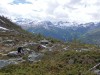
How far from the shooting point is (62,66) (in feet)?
90.6

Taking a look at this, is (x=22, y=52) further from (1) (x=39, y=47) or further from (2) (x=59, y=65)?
(2) (x=59, y=65)

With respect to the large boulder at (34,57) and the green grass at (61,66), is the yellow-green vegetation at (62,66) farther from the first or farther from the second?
the large boulder at (34,57)

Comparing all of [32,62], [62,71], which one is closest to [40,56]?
[32,62]

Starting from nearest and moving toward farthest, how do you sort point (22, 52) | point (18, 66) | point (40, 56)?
point (18, 66) < point (40, 56) < point (22, 52)

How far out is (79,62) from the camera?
1128 inches

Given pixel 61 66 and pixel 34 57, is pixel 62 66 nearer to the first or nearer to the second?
pixel 61 66

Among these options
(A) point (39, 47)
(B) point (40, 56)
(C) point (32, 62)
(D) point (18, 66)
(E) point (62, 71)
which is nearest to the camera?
(E) point (62, 71)

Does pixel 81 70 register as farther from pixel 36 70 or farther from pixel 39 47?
pixel 39 47

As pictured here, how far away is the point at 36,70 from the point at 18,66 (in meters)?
2.65

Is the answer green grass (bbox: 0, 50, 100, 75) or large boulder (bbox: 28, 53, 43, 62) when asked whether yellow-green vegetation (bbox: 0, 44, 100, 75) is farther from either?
large boulder (bbox: 28, 53, 43, 62)

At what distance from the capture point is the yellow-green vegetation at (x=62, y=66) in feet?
82.5

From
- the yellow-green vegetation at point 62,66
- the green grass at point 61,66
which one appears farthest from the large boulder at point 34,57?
the green grass at point 61,66

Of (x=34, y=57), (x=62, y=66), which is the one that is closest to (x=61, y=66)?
(x=62, y=66)

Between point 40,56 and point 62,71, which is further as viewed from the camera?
point 40,56
